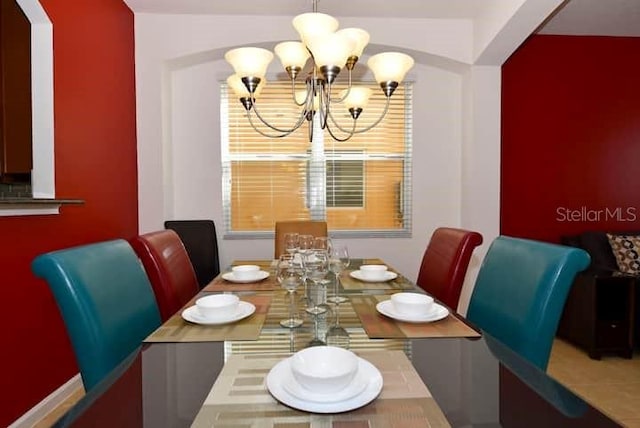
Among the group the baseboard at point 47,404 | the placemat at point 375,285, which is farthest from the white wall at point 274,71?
the placemat at point 375,285

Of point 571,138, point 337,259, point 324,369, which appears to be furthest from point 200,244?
point 571,138

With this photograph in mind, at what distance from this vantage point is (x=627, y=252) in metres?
3.30

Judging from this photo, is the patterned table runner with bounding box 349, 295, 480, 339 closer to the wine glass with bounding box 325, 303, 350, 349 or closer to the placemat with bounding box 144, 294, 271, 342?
the wine glass with bounding box 325, 303, 350, 349

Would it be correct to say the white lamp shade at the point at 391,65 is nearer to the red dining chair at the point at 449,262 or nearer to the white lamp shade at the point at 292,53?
the white lamp shade at the point at 292,53

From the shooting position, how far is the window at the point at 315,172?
3.67 m

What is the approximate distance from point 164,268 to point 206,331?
570mm

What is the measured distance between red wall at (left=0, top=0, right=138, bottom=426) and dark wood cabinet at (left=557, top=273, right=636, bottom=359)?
3.40m

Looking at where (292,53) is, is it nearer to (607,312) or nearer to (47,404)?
(47,404)

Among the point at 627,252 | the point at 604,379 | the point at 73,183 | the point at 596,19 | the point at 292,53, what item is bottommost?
the point at 604,379

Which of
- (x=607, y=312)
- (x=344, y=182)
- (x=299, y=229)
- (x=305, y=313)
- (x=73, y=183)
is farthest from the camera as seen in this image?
(x=344, y=182)

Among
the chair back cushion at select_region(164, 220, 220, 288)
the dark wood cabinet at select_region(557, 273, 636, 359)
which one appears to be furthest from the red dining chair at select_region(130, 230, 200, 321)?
the dark wood cabinet at select_region(557, 273, 636, 359)

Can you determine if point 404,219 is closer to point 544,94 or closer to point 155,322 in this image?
point 544,94

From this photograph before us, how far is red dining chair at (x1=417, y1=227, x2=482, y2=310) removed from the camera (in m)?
1.77

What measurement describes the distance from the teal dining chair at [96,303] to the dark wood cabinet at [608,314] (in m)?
2.98
